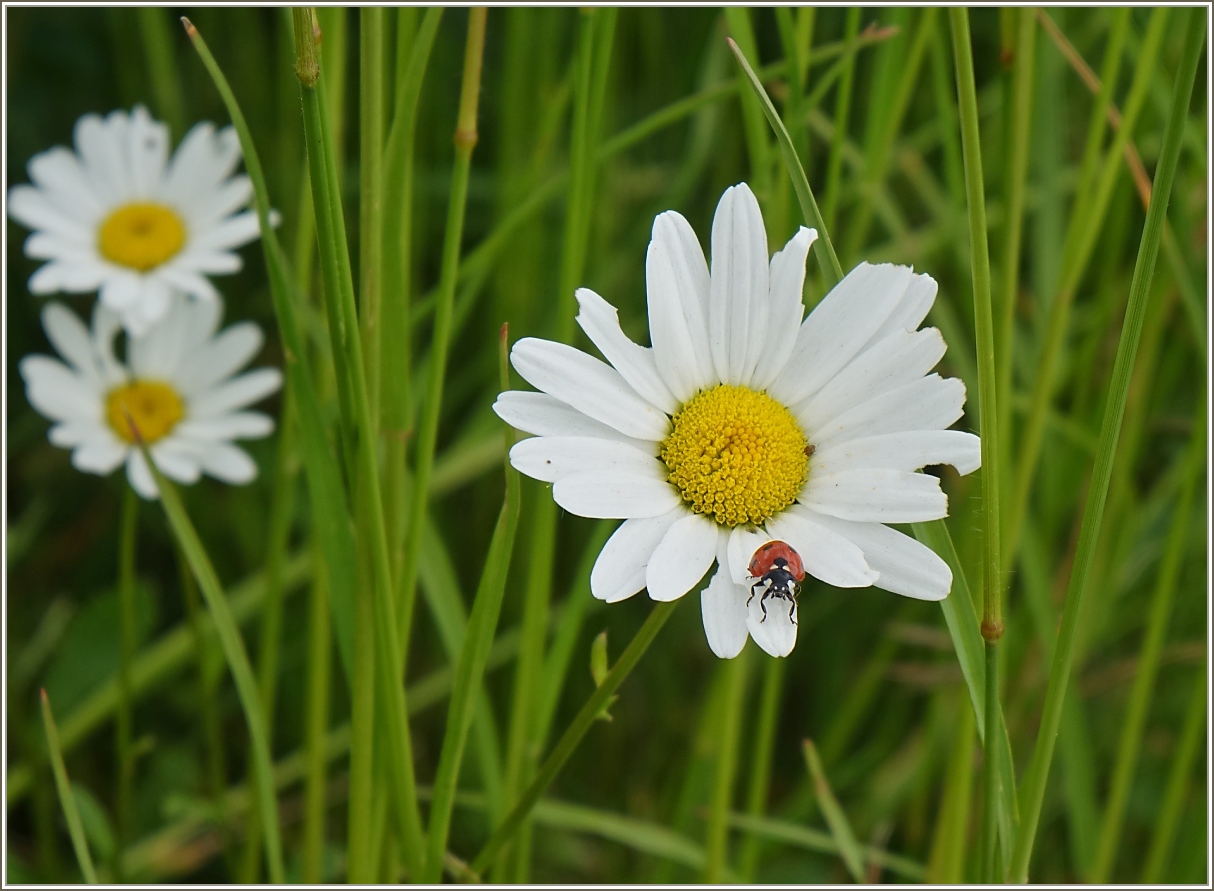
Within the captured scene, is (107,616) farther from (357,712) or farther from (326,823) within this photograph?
(357,712)

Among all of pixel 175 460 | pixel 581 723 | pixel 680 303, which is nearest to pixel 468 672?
pixel 581 723

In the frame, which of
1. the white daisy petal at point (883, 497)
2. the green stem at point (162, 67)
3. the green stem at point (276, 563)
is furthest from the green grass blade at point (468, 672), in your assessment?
the green stem at point (162, 67)

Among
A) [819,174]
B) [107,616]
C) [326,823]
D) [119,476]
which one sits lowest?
[326,823]

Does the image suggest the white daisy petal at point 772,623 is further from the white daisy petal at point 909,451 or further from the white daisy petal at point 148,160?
the white daisy petal at point 148,160

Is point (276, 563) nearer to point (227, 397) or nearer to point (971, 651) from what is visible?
point (227, 397)

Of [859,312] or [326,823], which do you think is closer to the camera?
[859,312]

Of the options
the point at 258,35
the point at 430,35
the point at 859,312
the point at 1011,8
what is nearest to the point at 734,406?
the point at 859,312
